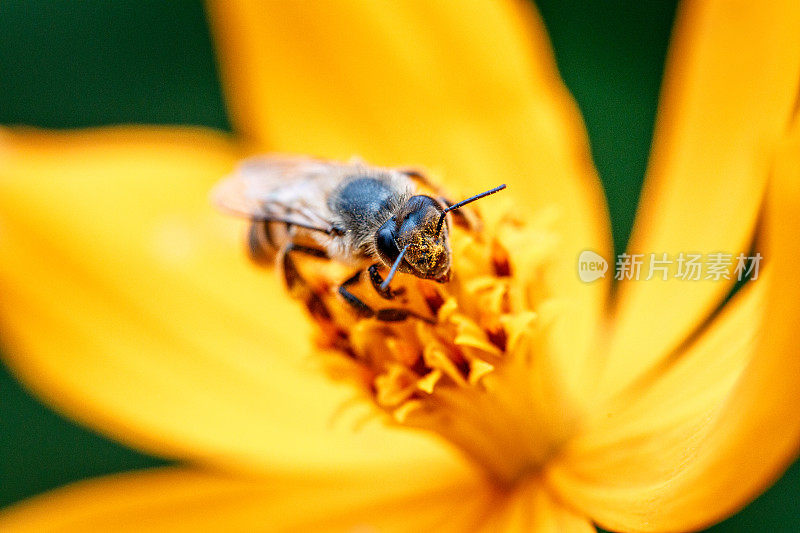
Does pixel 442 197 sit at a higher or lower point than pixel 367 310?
higher

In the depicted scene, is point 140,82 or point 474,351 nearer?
point 474,351

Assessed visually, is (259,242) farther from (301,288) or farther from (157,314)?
(157,314)

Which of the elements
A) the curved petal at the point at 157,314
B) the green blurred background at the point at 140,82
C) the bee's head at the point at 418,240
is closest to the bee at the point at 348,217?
the bee's head at the point at 418,240

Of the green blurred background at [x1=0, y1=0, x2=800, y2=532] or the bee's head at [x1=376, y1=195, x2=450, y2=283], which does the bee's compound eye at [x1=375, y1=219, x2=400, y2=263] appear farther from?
the green blurred background at [x1=0, y1=0, x2=800, y2=532]

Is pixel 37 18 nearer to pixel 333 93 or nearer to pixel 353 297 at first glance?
pixel 333 93

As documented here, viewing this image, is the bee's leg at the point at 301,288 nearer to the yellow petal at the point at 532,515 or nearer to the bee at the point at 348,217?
the bee at the point at 348,217

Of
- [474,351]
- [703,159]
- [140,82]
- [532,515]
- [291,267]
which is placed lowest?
[532,515]

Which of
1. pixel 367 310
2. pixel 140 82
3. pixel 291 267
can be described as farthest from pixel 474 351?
pixel 140 82
